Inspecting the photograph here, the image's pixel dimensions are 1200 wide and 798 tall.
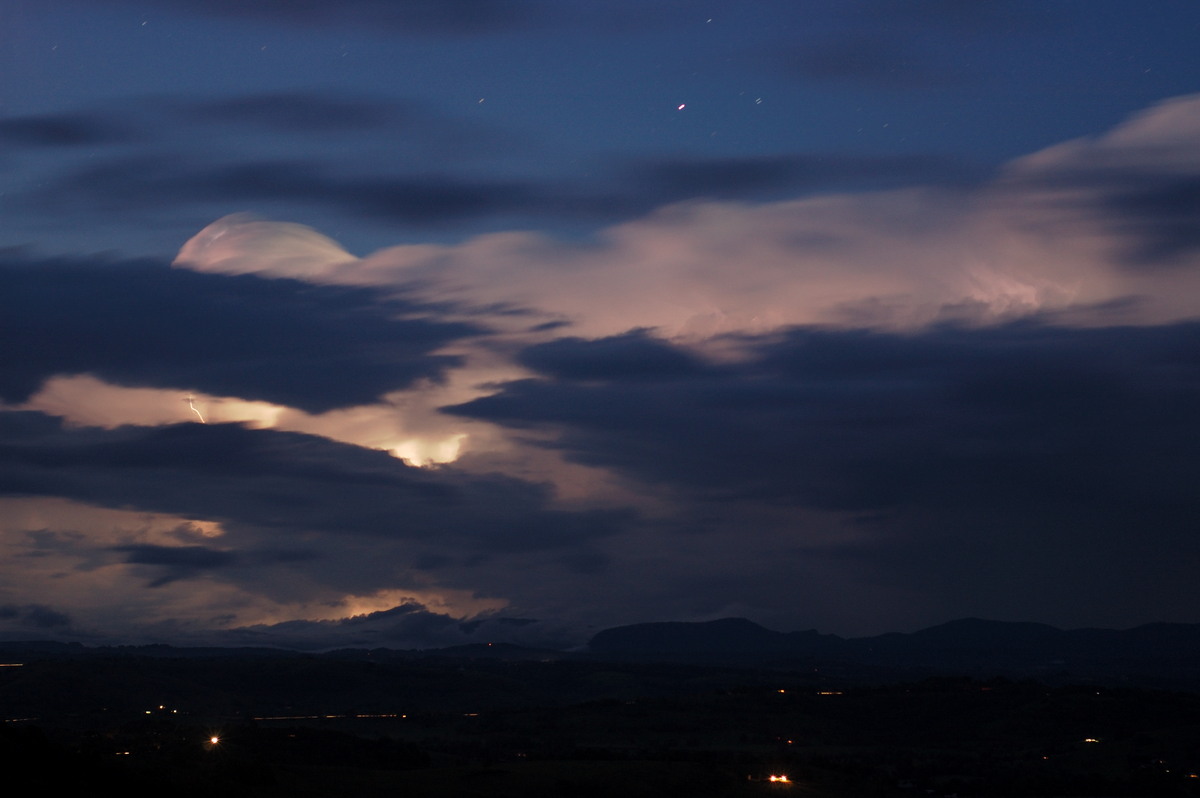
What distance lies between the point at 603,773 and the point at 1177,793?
1933 inches

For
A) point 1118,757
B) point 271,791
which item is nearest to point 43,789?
point 271,791

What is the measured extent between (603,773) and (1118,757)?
224ft

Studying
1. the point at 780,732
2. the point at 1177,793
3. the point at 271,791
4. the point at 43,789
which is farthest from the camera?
the point at 780,732

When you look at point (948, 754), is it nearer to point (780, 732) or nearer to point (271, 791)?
point (780, 732)

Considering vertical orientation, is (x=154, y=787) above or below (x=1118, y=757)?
above

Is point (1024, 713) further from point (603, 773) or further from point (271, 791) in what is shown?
point (271, 791)

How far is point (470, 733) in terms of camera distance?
594 feet

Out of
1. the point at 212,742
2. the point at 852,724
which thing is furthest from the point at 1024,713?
the point at 212,742

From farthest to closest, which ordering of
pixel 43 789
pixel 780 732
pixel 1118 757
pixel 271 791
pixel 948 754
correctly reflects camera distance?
pixel 780 732 → pixel 948 754 → pixel 1118 757 → pixel 271 791 → pixel 43 789

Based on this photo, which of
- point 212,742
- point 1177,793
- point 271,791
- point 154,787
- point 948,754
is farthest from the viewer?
point 948,754

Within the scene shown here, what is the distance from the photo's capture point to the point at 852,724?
18575 centimetres

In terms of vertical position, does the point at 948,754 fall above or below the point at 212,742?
below

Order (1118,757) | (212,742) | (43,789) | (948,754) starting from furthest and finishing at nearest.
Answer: (948,754) < (1118,757) < (212,742) < (43,789)

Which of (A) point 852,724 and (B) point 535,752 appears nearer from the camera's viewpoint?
(B) point 535,752
